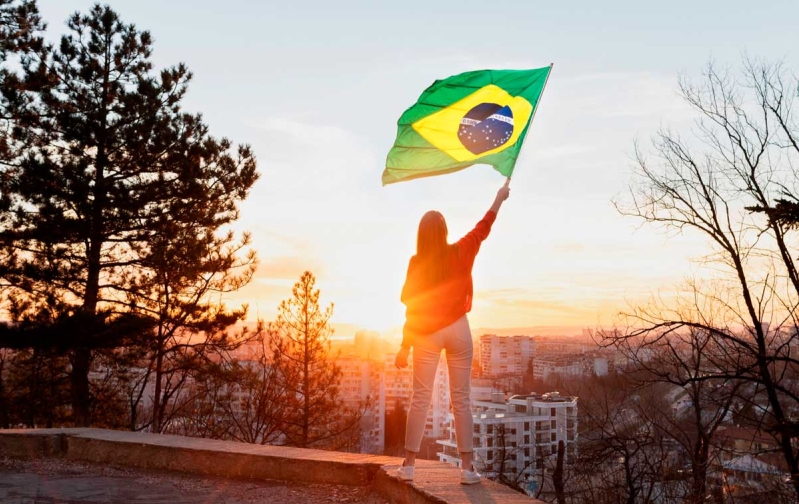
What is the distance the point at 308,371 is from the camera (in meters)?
23.8

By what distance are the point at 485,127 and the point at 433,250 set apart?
2237mm

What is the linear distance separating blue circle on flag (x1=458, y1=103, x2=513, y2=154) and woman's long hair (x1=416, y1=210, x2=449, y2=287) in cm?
184

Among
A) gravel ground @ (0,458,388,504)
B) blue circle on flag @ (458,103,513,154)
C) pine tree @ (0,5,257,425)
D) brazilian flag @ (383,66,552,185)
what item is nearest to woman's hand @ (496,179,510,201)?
brazilian flag @ (383,66,552,185)

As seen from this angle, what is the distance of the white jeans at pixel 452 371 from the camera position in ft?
13.9

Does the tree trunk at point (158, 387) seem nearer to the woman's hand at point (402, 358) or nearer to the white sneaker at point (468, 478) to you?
the woman's hand at point (402, 358)

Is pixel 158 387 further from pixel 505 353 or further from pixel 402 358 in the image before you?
pixel 505 353

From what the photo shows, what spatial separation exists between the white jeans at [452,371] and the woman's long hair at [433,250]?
331mm

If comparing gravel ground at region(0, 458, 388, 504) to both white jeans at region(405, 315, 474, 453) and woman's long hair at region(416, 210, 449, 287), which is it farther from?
woman's long hair at region(416, 210, 449, 287)

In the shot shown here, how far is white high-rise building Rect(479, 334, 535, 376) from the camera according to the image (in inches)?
4168

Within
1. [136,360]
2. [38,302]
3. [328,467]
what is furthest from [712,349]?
[38,302]

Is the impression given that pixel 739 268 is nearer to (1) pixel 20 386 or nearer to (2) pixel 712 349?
(2) pixel 712 349

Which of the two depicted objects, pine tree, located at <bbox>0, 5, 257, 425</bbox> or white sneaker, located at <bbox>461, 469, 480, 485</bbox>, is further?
pine tree, located at <bbox>0, 5, 257, 425</bbox>

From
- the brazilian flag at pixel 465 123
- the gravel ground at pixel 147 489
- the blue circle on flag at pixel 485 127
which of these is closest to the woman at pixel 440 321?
the gravel ground at pixel 147 489

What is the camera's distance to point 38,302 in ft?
49.2
